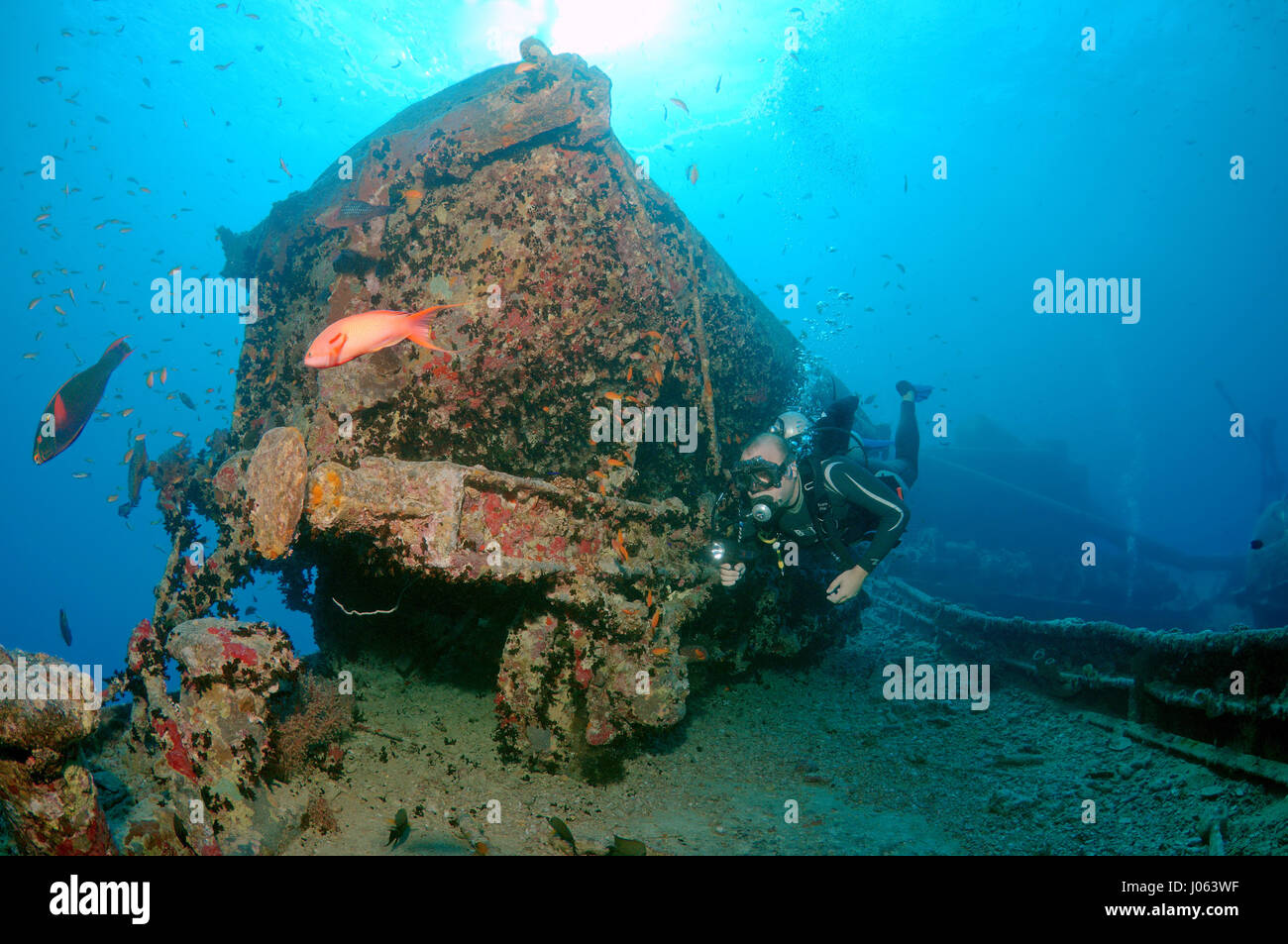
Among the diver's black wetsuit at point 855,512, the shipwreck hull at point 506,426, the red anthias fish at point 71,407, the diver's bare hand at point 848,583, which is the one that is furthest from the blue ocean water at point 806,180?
the diver's bare hand at point 848,583

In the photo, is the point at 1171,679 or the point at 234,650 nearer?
the point at 234,650

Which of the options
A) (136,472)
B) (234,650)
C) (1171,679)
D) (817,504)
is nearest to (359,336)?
(234,650)

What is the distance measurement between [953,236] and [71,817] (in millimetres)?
131542

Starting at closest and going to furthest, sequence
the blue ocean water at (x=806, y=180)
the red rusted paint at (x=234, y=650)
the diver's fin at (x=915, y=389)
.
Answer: the red rusted paint at (x=234, y=650), the diver's fin at (x=915, y=389), the blue ocean water at (x=806, y=180)

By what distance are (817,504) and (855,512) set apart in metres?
0.57

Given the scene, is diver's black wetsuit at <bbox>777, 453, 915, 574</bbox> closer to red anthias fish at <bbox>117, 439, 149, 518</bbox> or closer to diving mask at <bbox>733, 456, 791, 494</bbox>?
diving mask at <bbox>733, 456, 791, 494</bbox>

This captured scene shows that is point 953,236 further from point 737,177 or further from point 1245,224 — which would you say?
point 737,177

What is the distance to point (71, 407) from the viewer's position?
4.49 metres

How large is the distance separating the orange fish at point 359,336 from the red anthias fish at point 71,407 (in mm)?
2777

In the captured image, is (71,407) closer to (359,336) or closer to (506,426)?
(359,336)

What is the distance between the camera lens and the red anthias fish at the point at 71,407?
4.38 meters

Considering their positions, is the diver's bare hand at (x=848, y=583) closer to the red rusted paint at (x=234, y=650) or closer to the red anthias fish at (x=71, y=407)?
the red rusted paint at (x=234, y=650)

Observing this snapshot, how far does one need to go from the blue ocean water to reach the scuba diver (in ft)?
25.0
